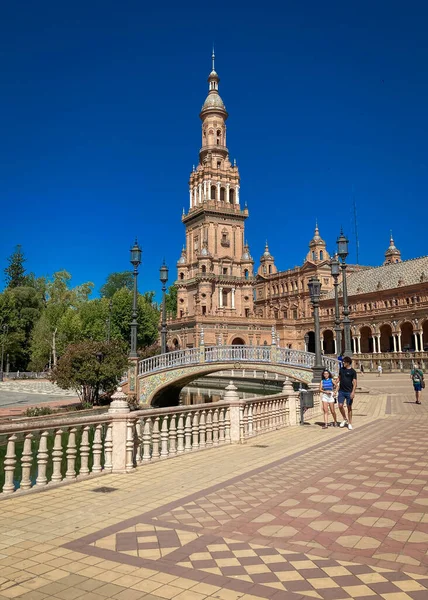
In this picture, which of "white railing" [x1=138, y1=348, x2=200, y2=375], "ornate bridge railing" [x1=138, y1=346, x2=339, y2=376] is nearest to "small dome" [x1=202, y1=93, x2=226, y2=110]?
"ornate bridge railing" [x1=138, y1=346, x2=339, y2=376]

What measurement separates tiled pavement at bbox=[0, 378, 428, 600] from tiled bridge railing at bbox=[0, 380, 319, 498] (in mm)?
372

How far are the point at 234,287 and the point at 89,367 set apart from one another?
43902mm

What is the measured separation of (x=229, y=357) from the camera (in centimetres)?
2839

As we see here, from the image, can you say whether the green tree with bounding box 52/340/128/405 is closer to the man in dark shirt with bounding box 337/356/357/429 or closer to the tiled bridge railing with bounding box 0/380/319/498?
the tiled bridge railing with bounding box 0/380/319/498

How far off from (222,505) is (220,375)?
46661mm

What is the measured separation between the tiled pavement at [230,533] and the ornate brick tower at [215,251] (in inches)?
2232

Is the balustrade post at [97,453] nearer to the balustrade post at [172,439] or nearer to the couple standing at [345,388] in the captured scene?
the balustrade post at [172,439]

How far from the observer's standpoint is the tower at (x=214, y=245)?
222ft

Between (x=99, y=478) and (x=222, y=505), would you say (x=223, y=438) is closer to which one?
(x=99, y=478)

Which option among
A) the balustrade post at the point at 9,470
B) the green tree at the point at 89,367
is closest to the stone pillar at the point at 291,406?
the balustrade post at the point at 9,470

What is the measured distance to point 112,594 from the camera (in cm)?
415

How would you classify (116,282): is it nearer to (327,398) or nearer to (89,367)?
(89,367)

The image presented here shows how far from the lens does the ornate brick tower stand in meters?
67.4

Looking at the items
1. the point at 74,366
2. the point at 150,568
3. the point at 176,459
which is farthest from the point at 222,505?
the point at 74,366
